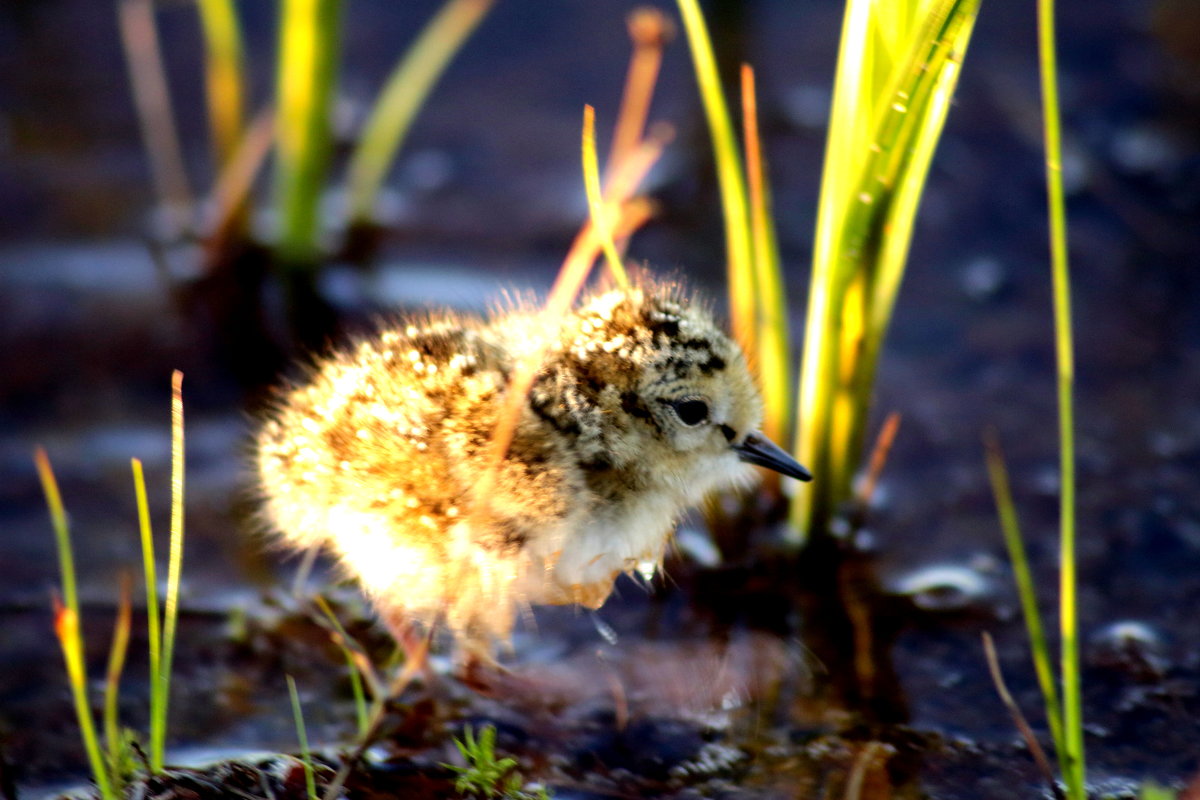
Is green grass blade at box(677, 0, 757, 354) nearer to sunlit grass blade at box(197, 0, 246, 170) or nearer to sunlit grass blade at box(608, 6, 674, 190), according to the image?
sunlit grass blade at box(608, 6, 674, 190)

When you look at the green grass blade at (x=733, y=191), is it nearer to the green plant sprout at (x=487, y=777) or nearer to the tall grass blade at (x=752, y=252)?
the tall grass blade at (x=752, y=252)

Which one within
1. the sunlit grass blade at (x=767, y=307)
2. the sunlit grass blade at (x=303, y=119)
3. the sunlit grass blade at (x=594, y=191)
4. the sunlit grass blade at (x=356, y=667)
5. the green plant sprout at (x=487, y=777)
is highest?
the sunlit grass blade at (x=303, y=119)

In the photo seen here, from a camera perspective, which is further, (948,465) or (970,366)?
(970,366)

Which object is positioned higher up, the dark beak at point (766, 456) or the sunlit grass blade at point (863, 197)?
the sunlit grass blade at point (863, 197)

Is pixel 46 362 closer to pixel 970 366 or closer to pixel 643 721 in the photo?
pixel 643 721

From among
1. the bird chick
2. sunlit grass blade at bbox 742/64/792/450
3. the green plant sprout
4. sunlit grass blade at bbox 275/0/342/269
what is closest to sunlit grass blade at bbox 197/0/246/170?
sunlit grass blade at bbox 275/0/342/269

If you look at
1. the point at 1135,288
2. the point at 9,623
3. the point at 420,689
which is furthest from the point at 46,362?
the point at 1135,288

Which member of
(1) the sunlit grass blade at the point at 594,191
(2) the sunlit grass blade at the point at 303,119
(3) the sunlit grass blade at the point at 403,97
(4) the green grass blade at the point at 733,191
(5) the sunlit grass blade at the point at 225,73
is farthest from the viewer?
(3) the sunlit grass blade at the point at 403,97


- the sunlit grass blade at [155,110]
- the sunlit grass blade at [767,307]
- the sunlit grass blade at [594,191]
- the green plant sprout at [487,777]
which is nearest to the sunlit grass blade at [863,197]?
the sunlit grass blade at [767,307]
